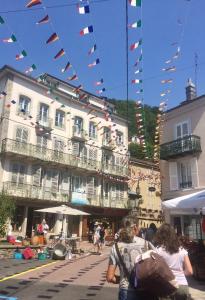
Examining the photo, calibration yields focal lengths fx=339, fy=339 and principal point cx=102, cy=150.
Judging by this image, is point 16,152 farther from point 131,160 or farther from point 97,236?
point 131,160

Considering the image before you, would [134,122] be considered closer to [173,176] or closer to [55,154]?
[55,154]

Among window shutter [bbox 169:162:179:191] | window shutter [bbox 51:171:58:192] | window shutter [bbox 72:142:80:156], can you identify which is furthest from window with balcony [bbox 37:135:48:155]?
window shutter [bbox 169:162:179:191]

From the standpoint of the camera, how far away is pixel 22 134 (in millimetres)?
29828

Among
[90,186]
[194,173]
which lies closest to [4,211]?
[194,173]

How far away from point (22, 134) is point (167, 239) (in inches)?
1057

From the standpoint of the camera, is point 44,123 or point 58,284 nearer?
point 58,284

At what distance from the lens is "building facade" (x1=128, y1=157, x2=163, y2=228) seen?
38312 mm

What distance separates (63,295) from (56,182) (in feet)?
81.8

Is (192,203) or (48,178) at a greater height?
(48,178)

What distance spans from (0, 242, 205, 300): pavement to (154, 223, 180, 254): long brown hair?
144 inches

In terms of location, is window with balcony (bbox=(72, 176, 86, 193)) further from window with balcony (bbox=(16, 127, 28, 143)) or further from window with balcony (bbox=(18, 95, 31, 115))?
window with balcony (bbox=(18, 95, 31, 115))

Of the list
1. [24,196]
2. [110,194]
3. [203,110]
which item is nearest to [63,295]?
[203,110]

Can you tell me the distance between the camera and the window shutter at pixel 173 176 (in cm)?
1968

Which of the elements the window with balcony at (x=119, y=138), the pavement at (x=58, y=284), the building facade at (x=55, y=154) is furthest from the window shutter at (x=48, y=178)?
the pavement at (x=58, y=284)
